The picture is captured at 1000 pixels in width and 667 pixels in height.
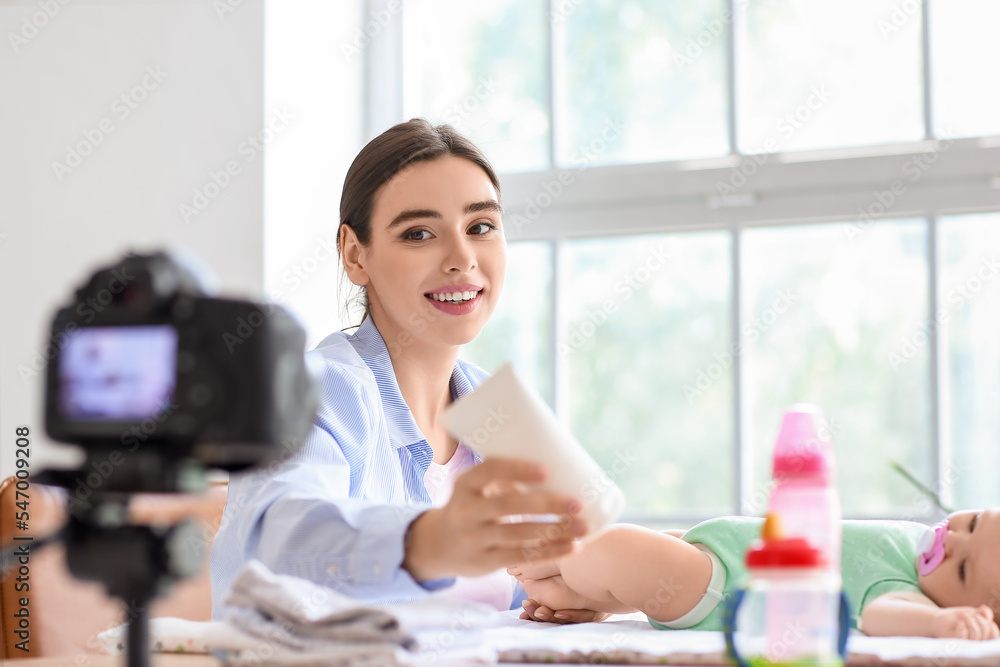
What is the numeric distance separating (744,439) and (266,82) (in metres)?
1.46

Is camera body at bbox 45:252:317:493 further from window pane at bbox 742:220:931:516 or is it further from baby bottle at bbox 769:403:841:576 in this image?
window pane at bbox 742:220:931:516

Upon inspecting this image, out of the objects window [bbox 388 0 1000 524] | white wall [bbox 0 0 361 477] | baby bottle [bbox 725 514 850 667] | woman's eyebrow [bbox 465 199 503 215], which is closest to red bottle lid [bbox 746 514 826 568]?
baby bottle [bbox 725 514 850 667]

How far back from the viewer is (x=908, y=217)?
7.40 feet

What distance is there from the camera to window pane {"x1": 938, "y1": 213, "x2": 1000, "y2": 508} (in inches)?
85.9

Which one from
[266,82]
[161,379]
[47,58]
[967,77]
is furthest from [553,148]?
[161,379]

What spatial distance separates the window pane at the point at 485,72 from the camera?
2600 millimetres

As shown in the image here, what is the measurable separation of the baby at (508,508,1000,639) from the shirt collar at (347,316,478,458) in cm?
25

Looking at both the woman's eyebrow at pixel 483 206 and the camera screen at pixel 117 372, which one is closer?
the camera screen at pixel 117 372

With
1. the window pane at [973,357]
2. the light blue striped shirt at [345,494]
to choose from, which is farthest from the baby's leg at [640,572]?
the window pane at [973,357]

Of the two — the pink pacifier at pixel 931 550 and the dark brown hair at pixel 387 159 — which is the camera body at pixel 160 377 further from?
the pink pacifier at pixel 931 550

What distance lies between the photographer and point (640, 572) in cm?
122

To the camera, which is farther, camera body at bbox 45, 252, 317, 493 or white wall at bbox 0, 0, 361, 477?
white wall at bbox 0, 0, 361, 477

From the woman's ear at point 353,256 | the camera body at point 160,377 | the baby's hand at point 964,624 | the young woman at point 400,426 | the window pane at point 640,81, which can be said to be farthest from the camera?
the window pane at point 640,81

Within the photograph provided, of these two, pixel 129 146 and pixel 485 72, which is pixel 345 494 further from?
pixel 485 72
